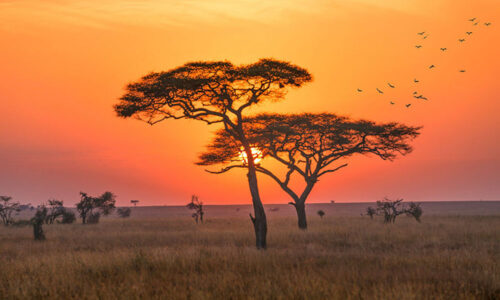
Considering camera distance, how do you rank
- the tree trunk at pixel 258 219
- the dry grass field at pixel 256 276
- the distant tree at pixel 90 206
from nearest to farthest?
the dry grass field at pixel 256 276
the tree trunk at pixel 258 219
the distant tree at pixel 90 206

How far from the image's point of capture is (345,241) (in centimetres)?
2462

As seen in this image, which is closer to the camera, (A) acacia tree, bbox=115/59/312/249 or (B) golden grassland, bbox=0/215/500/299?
(B) golden grassland, bbox=0/215/500/299

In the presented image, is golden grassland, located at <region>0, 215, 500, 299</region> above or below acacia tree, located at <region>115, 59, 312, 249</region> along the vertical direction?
below

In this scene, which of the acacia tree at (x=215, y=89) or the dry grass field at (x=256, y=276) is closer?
the dry grass field at (x=256, y=276)

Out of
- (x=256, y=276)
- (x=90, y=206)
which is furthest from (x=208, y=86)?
(x=90, y=206)

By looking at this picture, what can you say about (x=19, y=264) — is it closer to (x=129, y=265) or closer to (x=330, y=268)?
(x=129, y=265)

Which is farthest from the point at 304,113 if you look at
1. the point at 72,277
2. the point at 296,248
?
the point at 72,277

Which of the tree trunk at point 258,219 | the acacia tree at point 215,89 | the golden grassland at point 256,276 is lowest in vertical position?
the golden grassland at point 256,276

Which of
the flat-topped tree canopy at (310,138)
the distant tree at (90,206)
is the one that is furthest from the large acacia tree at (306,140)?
the distant tree at (90,206)

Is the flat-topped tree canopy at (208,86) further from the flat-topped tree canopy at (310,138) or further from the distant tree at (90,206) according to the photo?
the distant tree at (90,206)

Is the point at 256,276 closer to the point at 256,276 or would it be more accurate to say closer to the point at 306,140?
the point at 256,276

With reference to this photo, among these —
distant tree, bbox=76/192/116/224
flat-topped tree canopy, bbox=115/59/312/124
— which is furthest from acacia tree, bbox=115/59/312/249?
distant tree, bbox=76/192/116/224

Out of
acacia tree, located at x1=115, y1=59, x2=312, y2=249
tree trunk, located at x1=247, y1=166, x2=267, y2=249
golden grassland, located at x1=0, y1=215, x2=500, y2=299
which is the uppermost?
acacia tree, located at x1=115, y1=59, x2=312, y2=249

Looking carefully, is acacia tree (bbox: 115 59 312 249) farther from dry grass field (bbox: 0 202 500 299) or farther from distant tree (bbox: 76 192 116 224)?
distant tree (bbox: 76 192 116 224)
